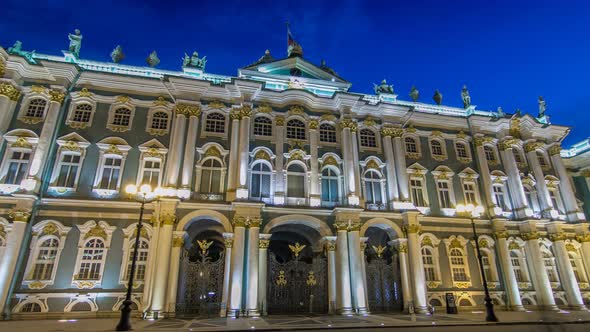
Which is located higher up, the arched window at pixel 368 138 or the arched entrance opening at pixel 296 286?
the arched window at pixel 368 138

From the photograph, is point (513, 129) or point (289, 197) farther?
point (513, 129)

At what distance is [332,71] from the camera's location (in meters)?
27.3

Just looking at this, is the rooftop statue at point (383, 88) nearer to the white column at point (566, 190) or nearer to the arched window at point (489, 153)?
the arched window at point (489, 153)

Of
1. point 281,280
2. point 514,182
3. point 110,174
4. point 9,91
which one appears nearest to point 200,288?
point 281,280

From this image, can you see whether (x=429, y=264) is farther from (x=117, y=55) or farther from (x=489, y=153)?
(x=117, y=55)

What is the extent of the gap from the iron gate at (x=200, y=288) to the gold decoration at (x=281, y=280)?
9.95ft

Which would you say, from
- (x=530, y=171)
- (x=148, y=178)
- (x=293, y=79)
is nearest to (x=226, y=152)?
(x=148, y=178)

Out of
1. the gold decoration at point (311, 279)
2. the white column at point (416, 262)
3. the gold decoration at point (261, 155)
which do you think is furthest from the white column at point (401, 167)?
the gold decoration at point (261, 155)

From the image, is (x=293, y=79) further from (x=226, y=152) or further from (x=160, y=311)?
(x=160, y=311)

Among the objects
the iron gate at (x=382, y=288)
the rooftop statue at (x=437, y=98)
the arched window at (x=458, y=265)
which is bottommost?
the iron gate at (x=382, y=288)

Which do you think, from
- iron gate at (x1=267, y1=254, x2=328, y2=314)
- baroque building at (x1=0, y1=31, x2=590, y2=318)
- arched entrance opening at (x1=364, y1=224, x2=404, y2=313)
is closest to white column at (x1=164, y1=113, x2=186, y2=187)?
baroque building at (x1=0, y1=31, x2=590, y2=318)

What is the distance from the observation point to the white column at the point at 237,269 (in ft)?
58.0

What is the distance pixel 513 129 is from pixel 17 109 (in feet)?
108

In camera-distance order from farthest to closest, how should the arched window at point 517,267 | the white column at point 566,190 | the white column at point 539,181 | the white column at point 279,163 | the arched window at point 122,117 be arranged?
1. the white column at point 566,190
2. the white column at point 539,181
3. the arched window at point 517,267
4. the arched window at point 122,117
5. the white column at point 279,163
